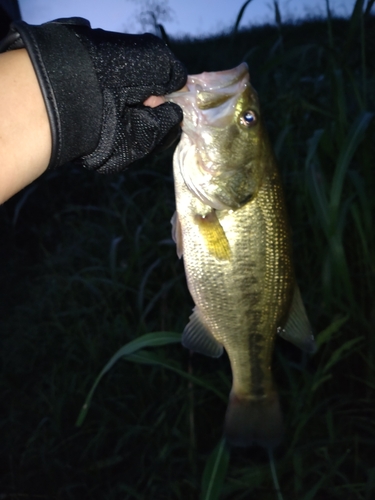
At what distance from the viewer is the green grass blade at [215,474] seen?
164 cm

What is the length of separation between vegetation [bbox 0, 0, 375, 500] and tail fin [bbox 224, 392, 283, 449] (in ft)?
0.64

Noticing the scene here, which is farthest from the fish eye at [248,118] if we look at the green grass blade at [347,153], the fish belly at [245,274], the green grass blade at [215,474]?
the green grass blade at [215,474]

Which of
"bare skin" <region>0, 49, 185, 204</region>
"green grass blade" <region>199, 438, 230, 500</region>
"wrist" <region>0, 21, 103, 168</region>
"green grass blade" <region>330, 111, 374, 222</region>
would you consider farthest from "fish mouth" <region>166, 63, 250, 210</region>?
"green grass blade" <region>199, 438, 230, 500</region>

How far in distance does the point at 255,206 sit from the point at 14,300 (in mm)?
2815

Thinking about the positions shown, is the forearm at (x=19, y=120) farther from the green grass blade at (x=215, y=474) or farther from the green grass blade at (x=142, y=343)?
the green grass blade at (x=215, y=474)

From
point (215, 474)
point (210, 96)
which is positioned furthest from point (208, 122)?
point (215, 474)

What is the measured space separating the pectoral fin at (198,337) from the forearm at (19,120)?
670 millimetres

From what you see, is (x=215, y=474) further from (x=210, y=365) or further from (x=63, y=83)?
(x=63, y=83)

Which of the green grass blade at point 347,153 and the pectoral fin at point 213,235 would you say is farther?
the green grass blade at point 347,153

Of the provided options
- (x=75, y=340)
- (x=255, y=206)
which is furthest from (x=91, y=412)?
(x=255, y=206)

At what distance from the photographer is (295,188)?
2.47 meters

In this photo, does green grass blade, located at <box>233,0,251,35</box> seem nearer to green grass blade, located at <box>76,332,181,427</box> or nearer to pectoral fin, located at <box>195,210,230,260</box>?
pectoral fin, located at <box>195,210,230,260</box>

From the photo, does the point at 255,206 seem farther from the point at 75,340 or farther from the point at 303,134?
the point at 75,340

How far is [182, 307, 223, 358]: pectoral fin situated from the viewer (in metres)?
1.48
